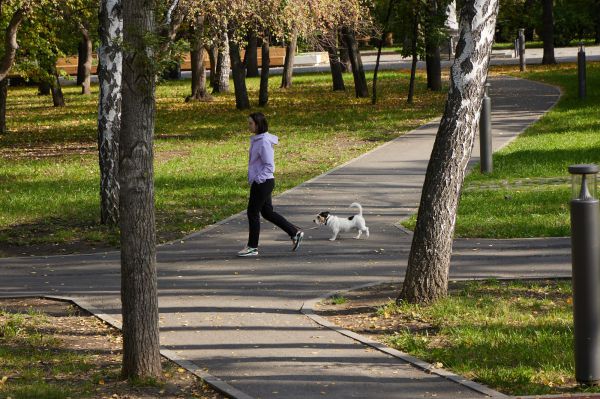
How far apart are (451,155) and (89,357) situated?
11.2 ft

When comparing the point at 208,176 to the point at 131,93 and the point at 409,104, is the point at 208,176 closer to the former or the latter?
the point at 131,93

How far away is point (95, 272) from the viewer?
12.4 metres

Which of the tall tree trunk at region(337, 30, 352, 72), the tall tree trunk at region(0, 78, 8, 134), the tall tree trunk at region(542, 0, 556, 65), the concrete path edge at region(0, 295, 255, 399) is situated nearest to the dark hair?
the concrete path edge at region(0, 295, 255, 399)

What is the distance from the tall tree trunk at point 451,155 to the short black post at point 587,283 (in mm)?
2523

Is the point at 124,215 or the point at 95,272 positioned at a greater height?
the point at 124,215

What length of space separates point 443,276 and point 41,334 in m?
3.40

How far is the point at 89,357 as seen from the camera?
8.61 meters

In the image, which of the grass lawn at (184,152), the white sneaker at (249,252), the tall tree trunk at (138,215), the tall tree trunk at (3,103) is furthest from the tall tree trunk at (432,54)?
the tall tree trunk at (138,215)

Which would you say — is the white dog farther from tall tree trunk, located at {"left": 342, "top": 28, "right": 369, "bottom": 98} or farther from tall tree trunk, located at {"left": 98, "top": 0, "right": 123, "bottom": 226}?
tall tree trunk, located at {"left": 342, "top": 28, "right": 369, "bottom": 98}

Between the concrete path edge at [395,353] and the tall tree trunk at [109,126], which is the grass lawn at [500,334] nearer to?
the concrete path edge at [395,353]

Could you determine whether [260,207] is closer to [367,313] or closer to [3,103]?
[367,313]

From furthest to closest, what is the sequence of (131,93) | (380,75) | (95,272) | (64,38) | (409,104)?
1. (380,75)
2. (64,38)
3. (409,104)
4. (95,272)
5. (131,93)

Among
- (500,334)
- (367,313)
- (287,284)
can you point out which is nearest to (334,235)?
(287,284)

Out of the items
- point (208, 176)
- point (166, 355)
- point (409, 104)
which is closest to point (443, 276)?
point (166, 355)
